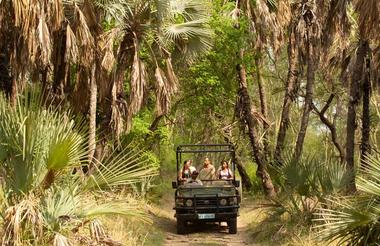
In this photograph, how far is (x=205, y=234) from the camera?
15.2 m

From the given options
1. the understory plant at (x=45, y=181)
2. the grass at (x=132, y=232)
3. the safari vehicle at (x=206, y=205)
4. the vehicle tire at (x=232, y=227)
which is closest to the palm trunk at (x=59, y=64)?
the grass at (x=132, y=232)

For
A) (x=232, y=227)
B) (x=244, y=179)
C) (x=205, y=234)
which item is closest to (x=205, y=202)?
(x=205, y=234)

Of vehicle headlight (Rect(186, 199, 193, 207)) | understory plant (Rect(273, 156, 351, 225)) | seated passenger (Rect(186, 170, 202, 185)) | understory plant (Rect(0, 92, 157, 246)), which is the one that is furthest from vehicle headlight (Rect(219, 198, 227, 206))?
understory plant (Rect(0, 92, 157, 246))

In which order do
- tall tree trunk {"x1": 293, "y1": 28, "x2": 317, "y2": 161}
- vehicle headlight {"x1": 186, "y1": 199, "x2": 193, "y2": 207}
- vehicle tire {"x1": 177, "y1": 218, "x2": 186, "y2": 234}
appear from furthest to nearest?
tall tree trunk {"x1": 293, "y1": 28, "x2": 317, "y2": 161} < vehicle tire {"x1": 177, "y1": 218, "x2": 186, "y2": 234} < vehicle headlight {"x1": 186, "y1": 199, "x2": 193, "y2": 207}

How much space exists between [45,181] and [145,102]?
11.5 meters

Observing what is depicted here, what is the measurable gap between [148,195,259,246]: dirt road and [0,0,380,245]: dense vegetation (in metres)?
Answer: 0.91

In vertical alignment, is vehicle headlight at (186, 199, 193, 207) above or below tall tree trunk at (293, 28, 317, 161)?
below

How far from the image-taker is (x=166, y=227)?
651 inches

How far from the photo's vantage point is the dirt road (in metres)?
14.1

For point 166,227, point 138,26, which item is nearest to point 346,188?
point 166,227

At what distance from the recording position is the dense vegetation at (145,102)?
23.7ft

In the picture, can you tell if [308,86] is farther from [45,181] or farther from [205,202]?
[45,181]

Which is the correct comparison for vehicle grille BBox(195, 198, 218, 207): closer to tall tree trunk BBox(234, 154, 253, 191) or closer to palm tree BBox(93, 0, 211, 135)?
palm tree BBox(93, 0, 211, 135)

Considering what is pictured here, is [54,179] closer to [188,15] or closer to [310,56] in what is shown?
[188,15]
